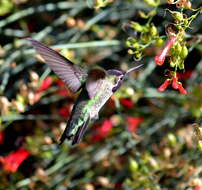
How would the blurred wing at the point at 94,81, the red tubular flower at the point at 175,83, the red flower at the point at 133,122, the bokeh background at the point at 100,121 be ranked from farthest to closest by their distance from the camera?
the red flower at the point at 133,122 → the bokeh background at the point at 100,121 → the red tubular flower at the point at 175,83 → the blurred wing at the point at 94,81

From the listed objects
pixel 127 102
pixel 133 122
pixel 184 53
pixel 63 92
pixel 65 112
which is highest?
pixel 184 53

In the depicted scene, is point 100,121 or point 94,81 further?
point 100,121

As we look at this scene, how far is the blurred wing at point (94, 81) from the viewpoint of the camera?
1581 mm

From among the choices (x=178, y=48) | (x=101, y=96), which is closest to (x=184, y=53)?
(x=178, y=48)

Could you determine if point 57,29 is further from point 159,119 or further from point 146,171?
point 146,171

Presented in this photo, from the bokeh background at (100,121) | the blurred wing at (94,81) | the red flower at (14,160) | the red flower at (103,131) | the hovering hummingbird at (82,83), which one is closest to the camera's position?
the blurred wing at (94,81)

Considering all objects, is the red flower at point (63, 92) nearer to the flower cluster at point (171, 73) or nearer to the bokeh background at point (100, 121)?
the bokeh background at point (100, 121)

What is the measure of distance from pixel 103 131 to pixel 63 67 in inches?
67.9

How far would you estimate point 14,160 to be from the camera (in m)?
3.27

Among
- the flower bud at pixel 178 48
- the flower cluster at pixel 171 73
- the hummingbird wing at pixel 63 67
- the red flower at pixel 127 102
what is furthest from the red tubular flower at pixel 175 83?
the red flower at pixel 127 102

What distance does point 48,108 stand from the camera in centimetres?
424

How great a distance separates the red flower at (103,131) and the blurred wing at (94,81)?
5.34 feet

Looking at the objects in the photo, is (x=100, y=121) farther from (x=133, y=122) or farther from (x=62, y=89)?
(x=62, y=89)

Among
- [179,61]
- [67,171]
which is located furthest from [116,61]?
[179,61]
